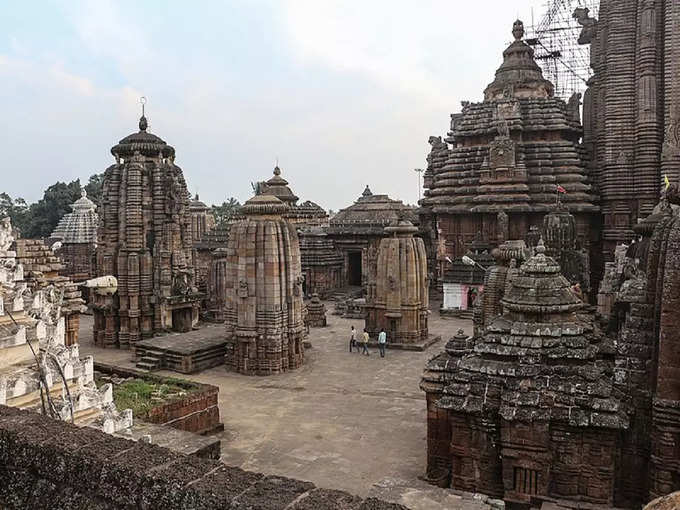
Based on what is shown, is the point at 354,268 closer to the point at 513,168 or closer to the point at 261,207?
the point at 513,168

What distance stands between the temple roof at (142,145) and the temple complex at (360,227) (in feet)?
48.1

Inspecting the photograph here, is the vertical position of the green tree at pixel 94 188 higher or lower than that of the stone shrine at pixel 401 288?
higher

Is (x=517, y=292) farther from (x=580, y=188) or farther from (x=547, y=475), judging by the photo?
(x=580, y=188)

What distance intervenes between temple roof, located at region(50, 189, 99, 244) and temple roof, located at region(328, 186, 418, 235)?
1743 cm

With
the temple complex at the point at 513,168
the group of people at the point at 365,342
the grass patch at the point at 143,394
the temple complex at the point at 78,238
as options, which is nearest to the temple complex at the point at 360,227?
the temple complex at the point at 513,168

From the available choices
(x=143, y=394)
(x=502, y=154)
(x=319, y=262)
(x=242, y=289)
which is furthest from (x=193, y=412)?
(x=502, y=154)

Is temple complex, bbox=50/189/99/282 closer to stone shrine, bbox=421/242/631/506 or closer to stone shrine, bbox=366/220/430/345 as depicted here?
stone shrine, bbox=366/220/430/345

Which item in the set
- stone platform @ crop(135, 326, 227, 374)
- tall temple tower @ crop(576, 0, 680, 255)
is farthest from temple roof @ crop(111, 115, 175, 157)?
tall temple tower @ crop(576, 0, 680, 255)

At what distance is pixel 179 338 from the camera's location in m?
22.3

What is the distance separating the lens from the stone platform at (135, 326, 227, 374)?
20.3 m

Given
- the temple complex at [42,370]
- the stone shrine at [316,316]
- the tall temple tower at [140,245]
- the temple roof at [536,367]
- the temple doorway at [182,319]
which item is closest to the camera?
the temple complex at [42,370]

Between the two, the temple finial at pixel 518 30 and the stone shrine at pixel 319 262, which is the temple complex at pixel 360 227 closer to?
the stone shrine at pixel 319 262

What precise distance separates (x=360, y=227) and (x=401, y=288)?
14.6m

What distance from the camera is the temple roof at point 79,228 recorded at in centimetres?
4359
